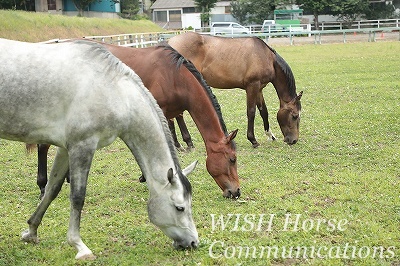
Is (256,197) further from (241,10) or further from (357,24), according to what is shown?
(241,10)

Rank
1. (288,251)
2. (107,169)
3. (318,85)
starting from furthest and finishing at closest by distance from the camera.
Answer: (318,85) < (107,169) < (288,251)

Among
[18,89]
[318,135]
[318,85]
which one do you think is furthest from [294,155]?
[318,85]

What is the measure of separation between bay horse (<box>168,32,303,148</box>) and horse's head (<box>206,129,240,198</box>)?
118 inches

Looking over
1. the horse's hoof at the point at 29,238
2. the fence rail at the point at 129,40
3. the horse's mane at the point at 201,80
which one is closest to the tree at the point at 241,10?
the fence rail at the point at 129,40

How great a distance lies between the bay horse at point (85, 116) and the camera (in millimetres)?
4293

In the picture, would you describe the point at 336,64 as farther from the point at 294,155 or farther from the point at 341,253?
the point at 341,253

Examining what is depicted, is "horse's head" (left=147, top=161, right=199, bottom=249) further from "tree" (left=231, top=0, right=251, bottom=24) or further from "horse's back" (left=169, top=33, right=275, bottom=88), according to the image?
"tree" (left=231, top=0, right=251, bottom=24)

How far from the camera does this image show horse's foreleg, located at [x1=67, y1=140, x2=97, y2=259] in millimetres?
4324

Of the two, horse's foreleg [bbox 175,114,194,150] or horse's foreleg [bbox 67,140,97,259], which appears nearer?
horse's foreleg [bbox 67,140,97,259]

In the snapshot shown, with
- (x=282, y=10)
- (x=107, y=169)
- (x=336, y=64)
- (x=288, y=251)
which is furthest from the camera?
(x=282, y=10)

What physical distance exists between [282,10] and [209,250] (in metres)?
46.6

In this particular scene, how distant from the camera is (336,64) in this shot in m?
21.3

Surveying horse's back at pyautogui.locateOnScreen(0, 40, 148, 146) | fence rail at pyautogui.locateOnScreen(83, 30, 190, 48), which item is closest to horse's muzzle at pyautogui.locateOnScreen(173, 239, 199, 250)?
horse's back at pyautogui.locateOnScreen(0, 40, 148, 146)

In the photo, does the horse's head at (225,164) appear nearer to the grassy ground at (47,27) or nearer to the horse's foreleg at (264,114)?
the horse's foreleg at (264,114)
